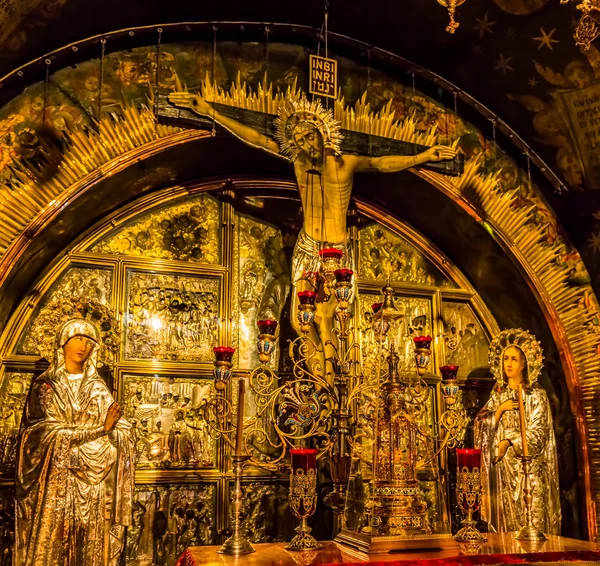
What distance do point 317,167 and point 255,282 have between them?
44.1 inches

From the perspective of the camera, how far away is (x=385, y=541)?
362 centimetres

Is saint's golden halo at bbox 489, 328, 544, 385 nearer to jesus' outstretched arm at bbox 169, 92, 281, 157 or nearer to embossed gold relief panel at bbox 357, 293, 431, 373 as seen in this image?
embossed gold relief panel at bbox 357, 293, 431, 373

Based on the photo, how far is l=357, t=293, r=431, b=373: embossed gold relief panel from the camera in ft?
21.3

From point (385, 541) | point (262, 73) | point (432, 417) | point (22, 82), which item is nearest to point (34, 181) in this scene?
point (22, 82)

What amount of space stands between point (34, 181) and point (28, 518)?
223 centimetres

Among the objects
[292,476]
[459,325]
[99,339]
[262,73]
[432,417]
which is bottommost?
[292,476]

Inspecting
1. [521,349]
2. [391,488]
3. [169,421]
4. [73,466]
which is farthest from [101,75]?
Result: [521,349]

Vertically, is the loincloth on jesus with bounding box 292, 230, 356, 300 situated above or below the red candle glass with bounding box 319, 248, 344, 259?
above

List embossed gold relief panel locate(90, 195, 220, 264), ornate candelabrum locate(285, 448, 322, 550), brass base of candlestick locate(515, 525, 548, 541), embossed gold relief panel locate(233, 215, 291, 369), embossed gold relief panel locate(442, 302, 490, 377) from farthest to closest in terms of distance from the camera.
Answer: embossed gold relief panel locate(442, 302, 490, 377), embossed gold relief panel locate(233, 215, 291, 369), embossed gold relief panel locate(90, 195, 220, 264), brass base of candlestick locate(515, 525, 548, 541), ornate candelabrum locate(285, 448, 322, 550)

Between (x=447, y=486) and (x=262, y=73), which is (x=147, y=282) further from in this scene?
(x=447, y=486)

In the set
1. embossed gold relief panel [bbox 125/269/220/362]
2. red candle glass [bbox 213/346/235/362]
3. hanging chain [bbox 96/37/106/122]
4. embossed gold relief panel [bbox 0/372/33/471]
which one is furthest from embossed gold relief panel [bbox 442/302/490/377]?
embossed gold relief panel [bbox 0/372/33/471]

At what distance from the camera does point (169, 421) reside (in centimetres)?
573

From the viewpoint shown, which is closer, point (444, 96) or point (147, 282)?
point (147, 282)

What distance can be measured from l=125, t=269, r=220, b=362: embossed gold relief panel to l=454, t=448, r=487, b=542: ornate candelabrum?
2.56 metres
